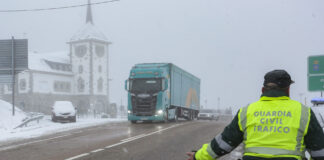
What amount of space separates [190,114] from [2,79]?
14.7 metres

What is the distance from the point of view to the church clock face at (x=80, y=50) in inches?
3759

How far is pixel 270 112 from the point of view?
314 cm

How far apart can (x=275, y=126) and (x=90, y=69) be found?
91.1 m

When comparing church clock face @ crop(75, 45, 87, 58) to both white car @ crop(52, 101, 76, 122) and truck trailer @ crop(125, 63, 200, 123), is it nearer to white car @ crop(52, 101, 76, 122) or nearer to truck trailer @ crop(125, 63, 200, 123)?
white car @ crop(52, 101, 76, 122)

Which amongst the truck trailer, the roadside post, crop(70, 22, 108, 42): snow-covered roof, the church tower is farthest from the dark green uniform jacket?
crop(70, 22, 108, 42): snow-covered roof

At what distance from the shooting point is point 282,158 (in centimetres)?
295

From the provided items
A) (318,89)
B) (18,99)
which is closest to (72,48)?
(18,99)

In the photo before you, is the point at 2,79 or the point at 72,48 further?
the point at 72,48

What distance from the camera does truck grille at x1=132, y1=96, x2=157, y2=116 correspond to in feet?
78.0

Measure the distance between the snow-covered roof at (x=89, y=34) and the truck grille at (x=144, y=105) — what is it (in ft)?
242

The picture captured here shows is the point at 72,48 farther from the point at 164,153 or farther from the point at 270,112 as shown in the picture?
the point at 270,112

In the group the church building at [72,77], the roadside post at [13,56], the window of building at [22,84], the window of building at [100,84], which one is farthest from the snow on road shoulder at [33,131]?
the window of building at [100,84]

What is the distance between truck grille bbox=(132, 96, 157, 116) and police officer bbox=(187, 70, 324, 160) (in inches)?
804

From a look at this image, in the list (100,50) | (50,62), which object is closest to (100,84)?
(100,50)
